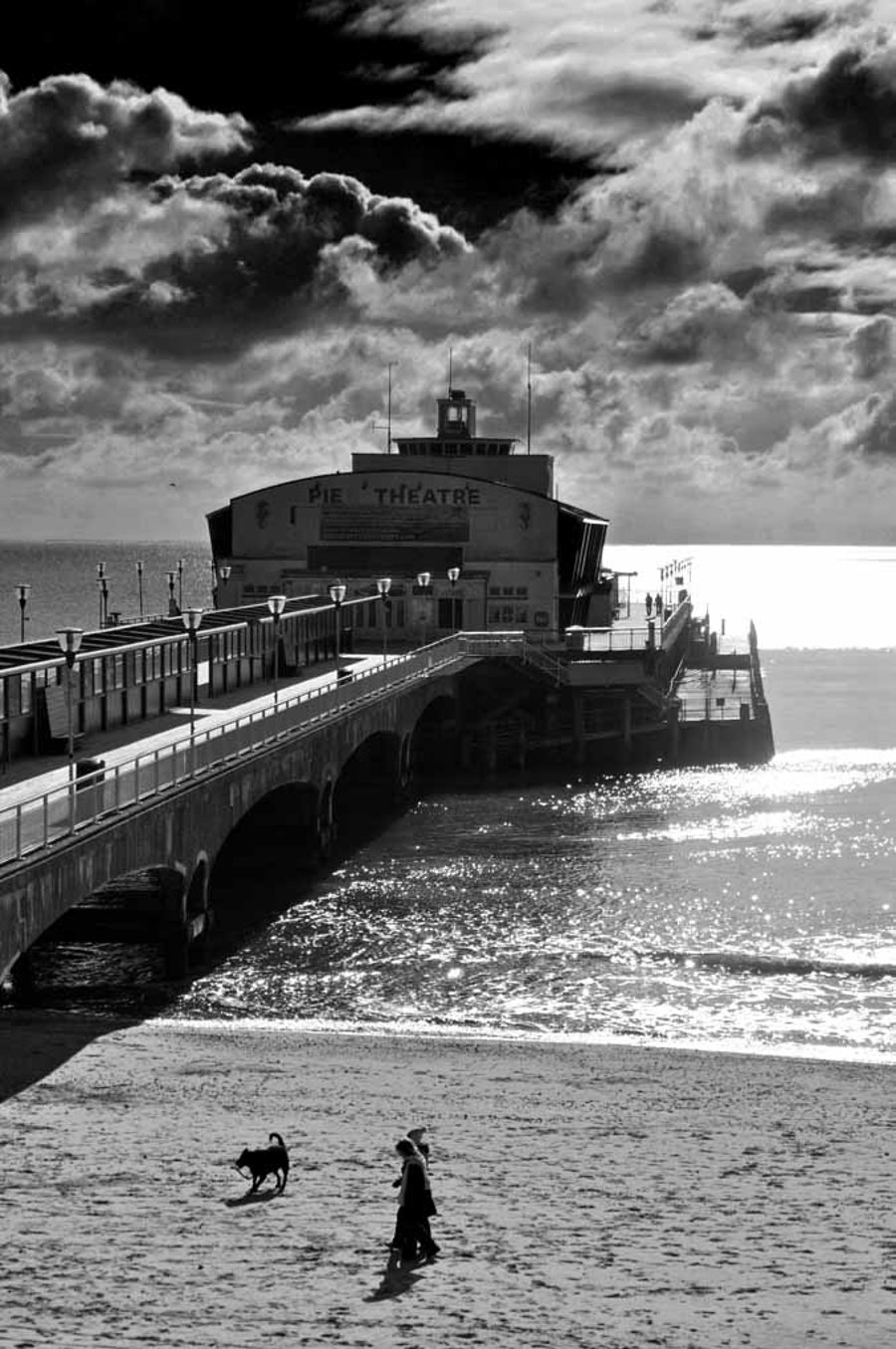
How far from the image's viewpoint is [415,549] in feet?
260

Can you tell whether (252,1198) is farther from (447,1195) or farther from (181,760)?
(181,760)

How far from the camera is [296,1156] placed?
23.3 m

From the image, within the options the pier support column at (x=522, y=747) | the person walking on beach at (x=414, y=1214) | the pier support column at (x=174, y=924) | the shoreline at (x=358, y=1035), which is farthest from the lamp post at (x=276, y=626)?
the person walking on beach at (x=414, y=1214)

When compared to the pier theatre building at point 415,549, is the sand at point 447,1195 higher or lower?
lower

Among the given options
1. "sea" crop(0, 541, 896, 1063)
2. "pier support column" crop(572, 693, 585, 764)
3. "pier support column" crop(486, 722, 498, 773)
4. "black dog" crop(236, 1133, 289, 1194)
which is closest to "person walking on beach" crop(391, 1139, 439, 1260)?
"black dog" crop(236, 1133, 289, 1194)

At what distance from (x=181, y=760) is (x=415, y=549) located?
4656cm

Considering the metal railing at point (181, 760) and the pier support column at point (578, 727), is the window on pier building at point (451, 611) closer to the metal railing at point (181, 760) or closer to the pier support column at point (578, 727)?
the pier support column at point (578, 727)

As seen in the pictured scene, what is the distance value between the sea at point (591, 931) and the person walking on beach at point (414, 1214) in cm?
1205

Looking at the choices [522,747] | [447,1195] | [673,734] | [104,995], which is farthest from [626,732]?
[447,1195]

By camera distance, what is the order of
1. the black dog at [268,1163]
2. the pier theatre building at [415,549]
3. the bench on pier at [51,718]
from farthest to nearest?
the pier theatre building at [415,549] → the bench on pier at [51,718] → the black dog at [268,1163]

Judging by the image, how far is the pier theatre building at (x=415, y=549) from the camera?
256 ft

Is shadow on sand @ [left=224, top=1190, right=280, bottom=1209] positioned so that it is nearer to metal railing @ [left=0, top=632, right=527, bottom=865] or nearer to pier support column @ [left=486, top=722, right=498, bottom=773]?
metal railing @ [left=0, top=632, right=527, bottom=865]

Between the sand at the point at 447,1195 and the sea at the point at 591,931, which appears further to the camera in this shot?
the sea at the point at 591,931

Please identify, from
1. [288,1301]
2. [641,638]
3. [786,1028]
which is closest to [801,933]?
[786,1028]
